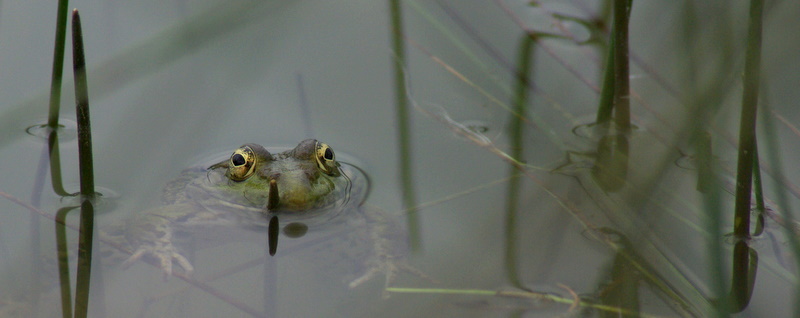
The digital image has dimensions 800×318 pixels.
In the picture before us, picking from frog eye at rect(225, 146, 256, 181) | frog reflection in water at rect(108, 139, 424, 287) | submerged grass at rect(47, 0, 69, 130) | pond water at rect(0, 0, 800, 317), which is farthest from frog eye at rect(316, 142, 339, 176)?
submerged grass at rect(47, 0, 69, 130)

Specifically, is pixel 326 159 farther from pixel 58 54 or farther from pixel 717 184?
pixel 717 184

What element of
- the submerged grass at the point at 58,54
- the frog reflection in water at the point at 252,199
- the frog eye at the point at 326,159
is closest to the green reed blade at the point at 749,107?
the frog reflection in water at the point at 252,199

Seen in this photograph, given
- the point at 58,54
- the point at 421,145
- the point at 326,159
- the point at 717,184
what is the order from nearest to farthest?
the point at 717,184 → the point at 58,54 → the point at 326,159 → the point at 421,145

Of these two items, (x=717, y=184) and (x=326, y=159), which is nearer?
(x=717, y=184)

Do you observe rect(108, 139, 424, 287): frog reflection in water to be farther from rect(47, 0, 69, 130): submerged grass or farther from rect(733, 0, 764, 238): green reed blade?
rect(733, 0, 764, 238): green reed blade

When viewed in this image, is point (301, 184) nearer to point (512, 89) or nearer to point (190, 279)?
point (190, 279)

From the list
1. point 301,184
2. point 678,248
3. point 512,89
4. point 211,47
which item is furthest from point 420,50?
point 678,248

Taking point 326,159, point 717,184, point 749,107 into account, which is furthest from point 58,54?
point 749,107
